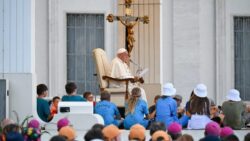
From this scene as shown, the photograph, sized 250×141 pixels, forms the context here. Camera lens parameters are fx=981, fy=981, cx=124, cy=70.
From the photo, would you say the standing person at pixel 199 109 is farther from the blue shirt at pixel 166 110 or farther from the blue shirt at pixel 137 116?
the blue shirt at pixel 137 116

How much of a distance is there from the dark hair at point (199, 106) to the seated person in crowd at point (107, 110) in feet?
5.00

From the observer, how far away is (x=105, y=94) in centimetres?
1986

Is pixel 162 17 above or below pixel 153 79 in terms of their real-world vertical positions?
above

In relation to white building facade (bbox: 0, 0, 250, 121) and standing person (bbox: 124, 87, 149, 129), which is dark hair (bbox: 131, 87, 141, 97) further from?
white building facade (bbox: 0, 0, 250, 121)

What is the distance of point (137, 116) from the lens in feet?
64.7

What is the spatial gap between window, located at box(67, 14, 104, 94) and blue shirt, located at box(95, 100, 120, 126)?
9.13 m

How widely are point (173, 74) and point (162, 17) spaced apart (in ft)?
5.66

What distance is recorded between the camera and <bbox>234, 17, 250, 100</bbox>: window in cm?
2964

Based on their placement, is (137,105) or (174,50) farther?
(174,50)

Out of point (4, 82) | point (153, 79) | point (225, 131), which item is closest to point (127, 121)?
point (4, 82)

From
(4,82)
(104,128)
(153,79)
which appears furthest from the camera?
(153,79)

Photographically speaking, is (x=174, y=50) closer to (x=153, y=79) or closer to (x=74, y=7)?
(x=153, y=79)

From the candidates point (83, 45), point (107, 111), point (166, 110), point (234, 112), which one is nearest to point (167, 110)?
point (166, 110)

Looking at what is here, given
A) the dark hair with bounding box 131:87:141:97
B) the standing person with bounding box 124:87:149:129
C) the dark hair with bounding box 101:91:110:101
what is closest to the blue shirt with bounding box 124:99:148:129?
the standing person with bounding box 124:87:149:129
